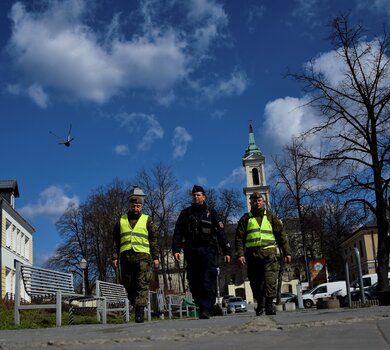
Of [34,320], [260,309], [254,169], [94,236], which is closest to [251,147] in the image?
[254,169]

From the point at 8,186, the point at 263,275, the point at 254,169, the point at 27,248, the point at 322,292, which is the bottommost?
the point at 322,292

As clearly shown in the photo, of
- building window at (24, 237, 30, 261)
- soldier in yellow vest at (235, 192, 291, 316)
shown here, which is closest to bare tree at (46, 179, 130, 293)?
building window at (24, 237, 30, 261)

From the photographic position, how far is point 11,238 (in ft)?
128

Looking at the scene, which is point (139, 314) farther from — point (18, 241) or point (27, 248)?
point (27, 248)

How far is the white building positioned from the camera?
1393 inches

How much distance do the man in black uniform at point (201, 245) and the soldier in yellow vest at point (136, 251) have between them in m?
0.42

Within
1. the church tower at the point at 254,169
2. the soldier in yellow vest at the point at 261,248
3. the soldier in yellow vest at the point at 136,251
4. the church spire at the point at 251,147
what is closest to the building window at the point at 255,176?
the church tower at the point at 254,169

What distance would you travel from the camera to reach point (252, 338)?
141 inches

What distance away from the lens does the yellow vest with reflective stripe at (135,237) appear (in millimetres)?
7973

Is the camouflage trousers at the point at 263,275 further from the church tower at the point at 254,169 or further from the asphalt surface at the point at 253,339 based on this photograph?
the church tower at the point at 254,169

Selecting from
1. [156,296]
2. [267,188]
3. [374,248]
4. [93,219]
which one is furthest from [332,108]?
[267,188]

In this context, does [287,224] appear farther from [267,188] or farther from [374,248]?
[267,188]

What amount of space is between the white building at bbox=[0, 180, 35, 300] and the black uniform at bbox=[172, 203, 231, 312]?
26.2m

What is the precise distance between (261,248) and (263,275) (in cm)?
43
